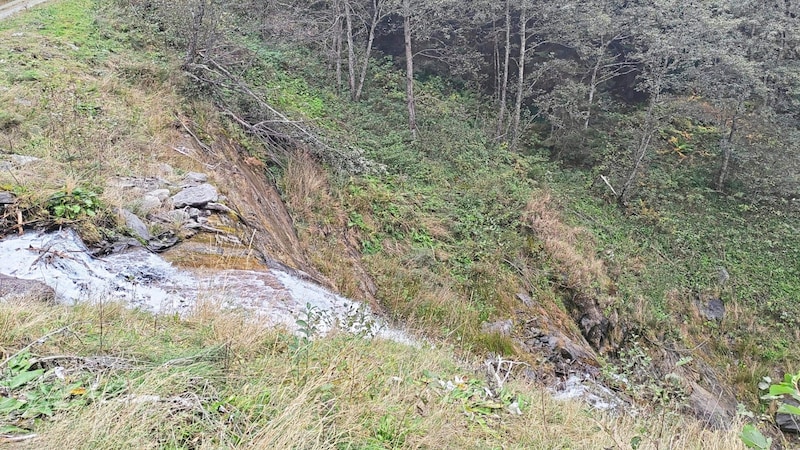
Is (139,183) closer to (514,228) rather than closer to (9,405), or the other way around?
(9,405)

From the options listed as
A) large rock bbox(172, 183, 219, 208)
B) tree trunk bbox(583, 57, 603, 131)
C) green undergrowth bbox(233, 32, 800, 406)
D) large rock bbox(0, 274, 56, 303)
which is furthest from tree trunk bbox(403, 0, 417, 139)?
large rock bbox(0, 274, 56, 303)

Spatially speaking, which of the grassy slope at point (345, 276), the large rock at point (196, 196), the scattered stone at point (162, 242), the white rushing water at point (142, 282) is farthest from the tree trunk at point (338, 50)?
the white rushing water at point (142, 282)

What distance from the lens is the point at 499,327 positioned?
6586mm

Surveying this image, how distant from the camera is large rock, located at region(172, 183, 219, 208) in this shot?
4758 millimetres

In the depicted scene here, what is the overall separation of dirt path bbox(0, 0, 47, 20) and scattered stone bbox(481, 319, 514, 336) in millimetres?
10754

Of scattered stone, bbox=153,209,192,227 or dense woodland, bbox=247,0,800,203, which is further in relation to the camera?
dense woodland, bbox=247,0,800,203

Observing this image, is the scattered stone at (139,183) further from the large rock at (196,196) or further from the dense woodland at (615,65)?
the dense woodland at (615,65)

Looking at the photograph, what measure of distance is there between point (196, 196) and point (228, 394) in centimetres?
336

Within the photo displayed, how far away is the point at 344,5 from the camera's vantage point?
12422 millimetres

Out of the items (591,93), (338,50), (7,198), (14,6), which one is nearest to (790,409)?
(7,198)

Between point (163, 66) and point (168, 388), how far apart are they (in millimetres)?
6899

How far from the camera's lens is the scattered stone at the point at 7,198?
3.69m

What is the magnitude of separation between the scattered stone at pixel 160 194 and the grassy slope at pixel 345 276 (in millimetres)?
503

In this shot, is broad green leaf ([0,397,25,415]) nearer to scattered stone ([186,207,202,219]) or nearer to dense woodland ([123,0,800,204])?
scattered stone ([186,207,202,219])
